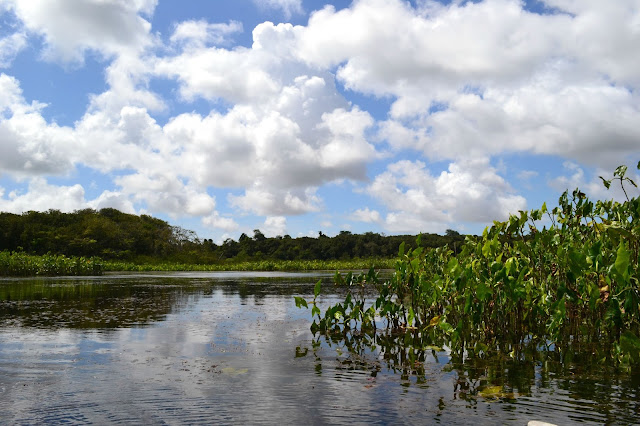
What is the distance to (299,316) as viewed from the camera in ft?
38.2

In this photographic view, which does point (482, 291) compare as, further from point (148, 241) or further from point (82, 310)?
point (148, 241)

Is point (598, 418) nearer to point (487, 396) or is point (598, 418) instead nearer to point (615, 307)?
point (487, 396)

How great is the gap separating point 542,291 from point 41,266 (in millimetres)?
35997

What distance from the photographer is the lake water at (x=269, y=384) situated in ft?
13.6

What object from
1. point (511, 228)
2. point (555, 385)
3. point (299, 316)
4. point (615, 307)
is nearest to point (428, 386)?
point (555, 385)

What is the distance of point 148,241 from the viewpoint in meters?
67.0

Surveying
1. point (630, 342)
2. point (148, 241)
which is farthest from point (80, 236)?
point (630, 342)

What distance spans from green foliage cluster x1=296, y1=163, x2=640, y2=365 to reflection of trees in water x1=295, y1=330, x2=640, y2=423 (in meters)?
0.28

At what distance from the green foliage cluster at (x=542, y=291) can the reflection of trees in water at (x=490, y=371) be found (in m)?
0.28

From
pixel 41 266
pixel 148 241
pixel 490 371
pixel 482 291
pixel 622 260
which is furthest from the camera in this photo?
pixel 148 241

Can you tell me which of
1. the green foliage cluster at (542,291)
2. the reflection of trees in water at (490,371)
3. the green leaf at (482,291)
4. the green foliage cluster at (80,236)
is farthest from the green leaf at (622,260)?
the green foliage cluster at (80,236)

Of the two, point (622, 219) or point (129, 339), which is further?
point (129, 339)

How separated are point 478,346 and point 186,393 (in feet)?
12.2

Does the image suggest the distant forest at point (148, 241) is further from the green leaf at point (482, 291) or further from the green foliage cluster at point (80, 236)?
the green leaf at point (482, 291)
